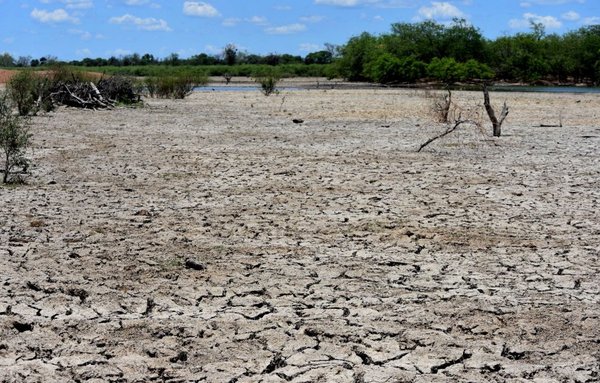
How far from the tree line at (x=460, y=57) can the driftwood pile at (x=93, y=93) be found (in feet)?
162

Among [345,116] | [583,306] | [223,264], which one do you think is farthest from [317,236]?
[345,116]

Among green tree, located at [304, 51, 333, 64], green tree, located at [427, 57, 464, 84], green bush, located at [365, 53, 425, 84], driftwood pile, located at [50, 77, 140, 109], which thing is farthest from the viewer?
green tree, located at [304, 51, 333, 64]

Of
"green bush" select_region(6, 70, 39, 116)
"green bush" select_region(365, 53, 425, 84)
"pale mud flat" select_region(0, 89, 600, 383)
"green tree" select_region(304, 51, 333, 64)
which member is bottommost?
"pale mud flat" select_region(0, 89, 600, 383)

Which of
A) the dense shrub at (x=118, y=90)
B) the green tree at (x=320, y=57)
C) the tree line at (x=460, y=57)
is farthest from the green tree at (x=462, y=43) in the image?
the dense shrub at (x=118, y=90)

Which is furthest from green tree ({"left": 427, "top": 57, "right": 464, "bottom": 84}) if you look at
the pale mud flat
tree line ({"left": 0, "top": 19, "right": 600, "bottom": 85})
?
the pale mud flat

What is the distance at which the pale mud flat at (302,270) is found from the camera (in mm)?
4367

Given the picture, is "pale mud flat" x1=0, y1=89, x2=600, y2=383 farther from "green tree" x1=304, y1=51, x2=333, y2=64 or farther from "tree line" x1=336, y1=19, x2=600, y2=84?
"green tree" x1=304, y1=51, x2=333, y2=64

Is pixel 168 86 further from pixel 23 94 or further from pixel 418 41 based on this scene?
pixel 418 41

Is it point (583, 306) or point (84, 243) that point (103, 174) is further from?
point (583, 306)

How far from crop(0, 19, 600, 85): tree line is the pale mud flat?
6469 cm

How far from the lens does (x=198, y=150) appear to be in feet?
47.4

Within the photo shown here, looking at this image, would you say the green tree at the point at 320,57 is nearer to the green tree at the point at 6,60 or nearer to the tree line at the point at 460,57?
the tree line at the point at 460,57

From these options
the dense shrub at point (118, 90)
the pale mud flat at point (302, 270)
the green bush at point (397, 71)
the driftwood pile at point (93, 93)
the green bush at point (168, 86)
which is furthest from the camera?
the green bush at point (397, 71)

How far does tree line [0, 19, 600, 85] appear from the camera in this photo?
266 ft
